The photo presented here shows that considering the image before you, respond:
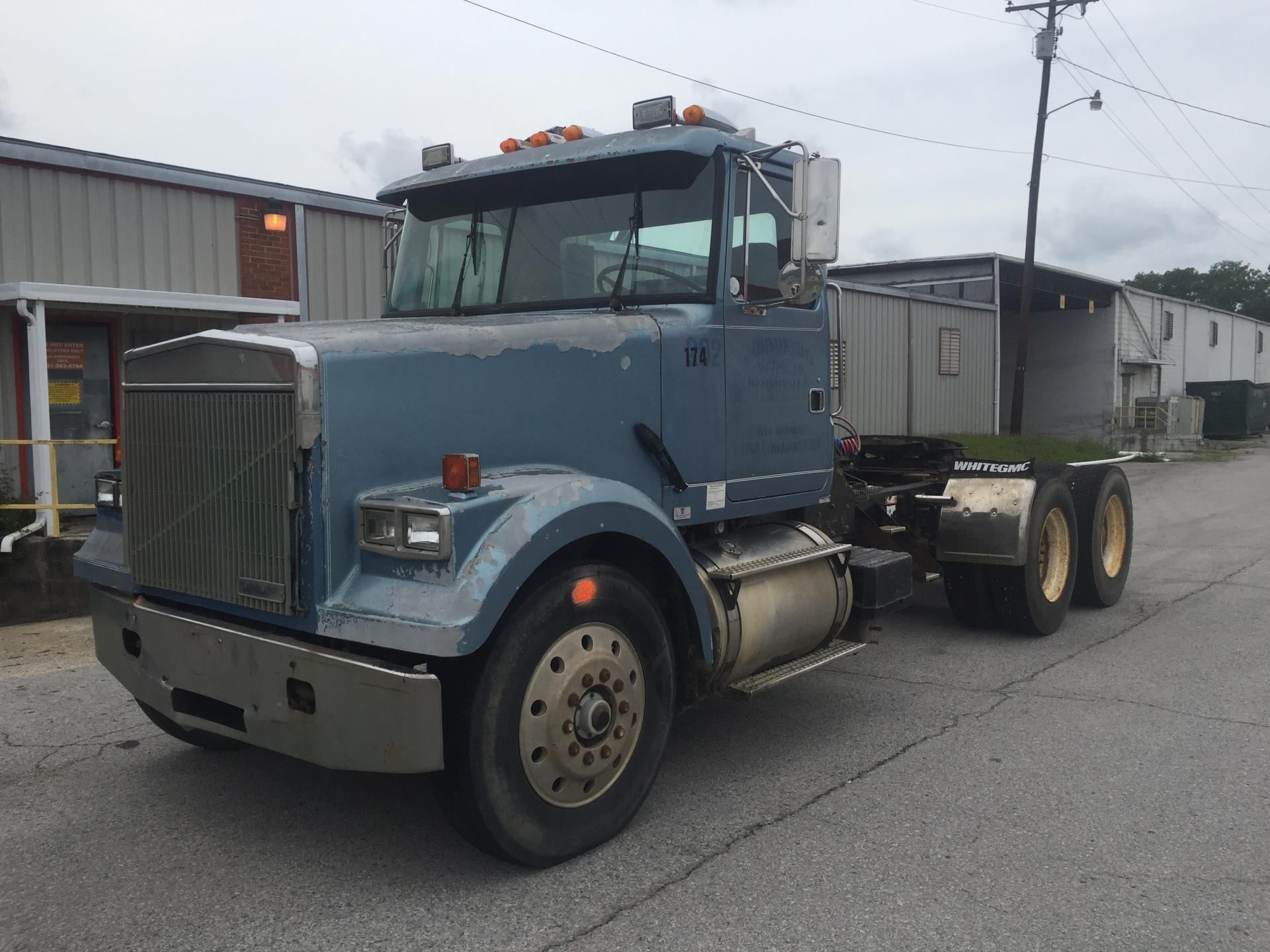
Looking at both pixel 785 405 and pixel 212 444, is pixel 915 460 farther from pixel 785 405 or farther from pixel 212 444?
pixel 212 444

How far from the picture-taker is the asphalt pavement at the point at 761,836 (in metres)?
3.35

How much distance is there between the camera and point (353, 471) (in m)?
3.46

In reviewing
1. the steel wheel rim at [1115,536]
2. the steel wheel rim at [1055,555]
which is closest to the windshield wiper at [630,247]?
the steel wheel rim at [1055,555]

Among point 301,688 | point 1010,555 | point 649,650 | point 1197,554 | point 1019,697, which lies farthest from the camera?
point 1197,554

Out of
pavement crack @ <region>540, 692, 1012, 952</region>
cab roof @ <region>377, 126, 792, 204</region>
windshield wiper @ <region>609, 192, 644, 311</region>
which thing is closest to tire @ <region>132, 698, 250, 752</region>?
pavement crack @ <region>540, 692, 1012, 952</region>

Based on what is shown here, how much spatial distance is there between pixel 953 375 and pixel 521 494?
24.4m

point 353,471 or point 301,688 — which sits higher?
point 353,471

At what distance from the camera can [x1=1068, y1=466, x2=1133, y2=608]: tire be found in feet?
26.8

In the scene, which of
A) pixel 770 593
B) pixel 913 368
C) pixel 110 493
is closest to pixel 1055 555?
pixel 770 593

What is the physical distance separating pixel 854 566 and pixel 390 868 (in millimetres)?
2699

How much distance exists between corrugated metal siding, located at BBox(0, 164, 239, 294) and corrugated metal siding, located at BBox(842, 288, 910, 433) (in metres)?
12.7

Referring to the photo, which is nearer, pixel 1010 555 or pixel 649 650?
pixel 649 650

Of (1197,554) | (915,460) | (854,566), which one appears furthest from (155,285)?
(1197,554)

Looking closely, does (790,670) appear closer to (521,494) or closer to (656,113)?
(521,494)
